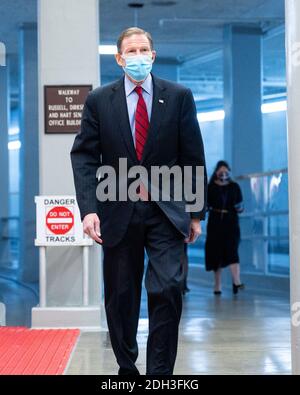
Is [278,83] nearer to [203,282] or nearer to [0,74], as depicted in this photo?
[0,74]

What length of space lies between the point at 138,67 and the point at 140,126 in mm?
291

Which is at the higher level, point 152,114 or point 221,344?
point 152,114

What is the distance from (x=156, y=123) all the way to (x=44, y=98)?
360 centimetres

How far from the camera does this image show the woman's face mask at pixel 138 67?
432 centimetres

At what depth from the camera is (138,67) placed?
432cm

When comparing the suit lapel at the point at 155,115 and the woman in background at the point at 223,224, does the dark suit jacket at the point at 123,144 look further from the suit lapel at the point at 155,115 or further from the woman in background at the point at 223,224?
the woman in background at the point at 223,224

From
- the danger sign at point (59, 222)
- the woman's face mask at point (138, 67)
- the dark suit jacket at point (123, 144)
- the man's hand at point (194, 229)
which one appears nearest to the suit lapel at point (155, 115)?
the dark suit jacket at point (123, 144)

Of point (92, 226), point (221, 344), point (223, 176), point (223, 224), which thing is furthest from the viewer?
point (223, 224)

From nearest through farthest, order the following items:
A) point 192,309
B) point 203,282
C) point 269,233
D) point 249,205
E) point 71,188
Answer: point 71,188
point 192,309
point 269,233
point 249,205
point 203,282

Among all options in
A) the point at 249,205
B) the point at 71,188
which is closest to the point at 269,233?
the point at 249,205

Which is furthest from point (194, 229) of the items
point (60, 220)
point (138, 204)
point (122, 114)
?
point (60, 220)

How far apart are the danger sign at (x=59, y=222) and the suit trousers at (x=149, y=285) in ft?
10.5

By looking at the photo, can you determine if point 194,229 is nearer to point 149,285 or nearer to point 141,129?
point 149,285

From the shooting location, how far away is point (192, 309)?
1019cm
